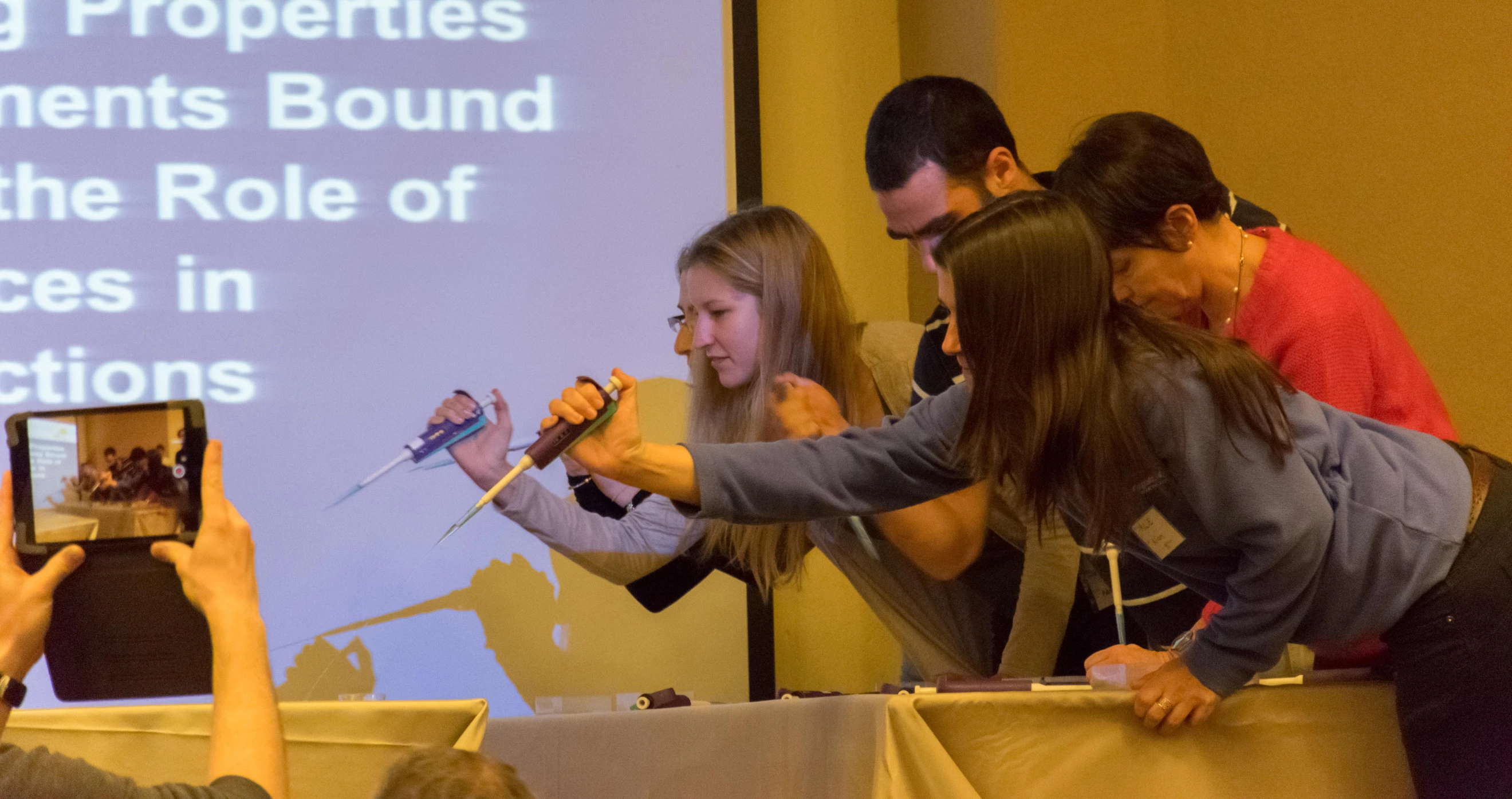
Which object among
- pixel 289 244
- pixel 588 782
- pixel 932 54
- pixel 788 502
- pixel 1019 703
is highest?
pixel 932 54

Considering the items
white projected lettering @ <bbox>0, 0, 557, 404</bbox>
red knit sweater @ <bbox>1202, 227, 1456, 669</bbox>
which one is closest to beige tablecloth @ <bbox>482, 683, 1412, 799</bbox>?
red knit sweater @ <bbox>1202, 227, 1456, 669</bbox>

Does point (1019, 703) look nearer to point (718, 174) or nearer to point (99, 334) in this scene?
point (718, 174)

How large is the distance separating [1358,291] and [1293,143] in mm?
1220

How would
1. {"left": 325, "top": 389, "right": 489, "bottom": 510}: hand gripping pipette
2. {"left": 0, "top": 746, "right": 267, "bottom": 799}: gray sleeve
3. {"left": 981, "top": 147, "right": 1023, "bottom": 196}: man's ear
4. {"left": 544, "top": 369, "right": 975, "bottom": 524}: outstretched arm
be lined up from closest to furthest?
{"left": 0, "top": 746, "right": 267, "bottom": 799}: gray sleeve < {"left": 544, "top": 369, "right": 975, "bottom": 524}: outstretched arm < {"left": 981, "top": 147, "right": 1023, "bottom": 196}: man's ear < {"left": 325, "top": 389, "right": 489, "bottom": 510}: hand gripping pipette

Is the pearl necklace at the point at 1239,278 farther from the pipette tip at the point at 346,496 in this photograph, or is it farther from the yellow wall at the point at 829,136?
the pipette tip at the point at 346,496

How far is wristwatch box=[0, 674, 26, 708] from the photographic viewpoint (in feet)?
2.77

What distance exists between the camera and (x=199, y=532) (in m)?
0.93

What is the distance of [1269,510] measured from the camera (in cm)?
104

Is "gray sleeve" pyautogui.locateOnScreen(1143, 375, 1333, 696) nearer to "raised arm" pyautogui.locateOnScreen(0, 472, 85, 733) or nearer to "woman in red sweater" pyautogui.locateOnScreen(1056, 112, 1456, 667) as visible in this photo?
"woman in red sweater" pyautogui.locateOnScreen(1056, 112, 1456, 667)

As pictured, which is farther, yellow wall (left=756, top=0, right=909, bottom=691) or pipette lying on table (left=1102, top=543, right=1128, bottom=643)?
yellow wall (left=756, top=0, right=909, bottom=691)

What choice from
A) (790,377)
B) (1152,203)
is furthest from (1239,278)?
(790,377)

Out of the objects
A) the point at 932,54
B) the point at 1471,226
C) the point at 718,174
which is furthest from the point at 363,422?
the point at 1471,226

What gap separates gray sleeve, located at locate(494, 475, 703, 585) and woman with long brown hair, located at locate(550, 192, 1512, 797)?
1135mm

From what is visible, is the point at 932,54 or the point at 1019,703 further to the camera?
the point at 932,54
